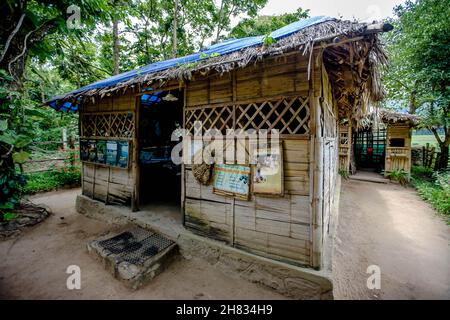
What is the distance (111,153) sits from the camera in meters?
5.54

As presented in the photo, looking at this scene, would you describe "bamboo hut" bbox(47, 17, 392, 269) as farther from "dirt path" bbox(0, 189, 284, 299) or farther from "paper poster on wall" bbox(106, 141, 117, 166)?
"dirt path" bbox(0, 189, 284, 299)

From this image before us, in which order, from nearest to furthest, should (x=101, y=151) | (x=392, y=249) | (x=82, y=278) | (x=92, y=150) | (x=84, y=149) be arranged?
(x=82, y=278) < (x=392, y=249) < (x=101, y=151) < (x=92, y=150) < (x=84, y=149)

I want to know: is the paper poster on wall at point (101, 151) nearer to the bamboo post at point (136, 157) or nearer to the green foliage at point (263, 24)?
the bamboo post at point (136, 157)

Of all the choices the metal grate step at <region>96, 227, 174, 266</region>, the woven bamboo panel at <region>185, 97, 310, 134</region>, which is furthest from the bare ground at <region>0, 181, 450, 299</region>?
the woven bamboo panel at <region>185, 97, 310, 134</region>

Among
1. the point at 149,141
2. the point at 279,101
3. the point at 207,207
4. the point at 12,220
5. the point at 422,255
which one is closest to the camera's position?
the point at 279,101

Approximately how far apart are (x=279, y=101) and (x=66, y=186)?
10.5 meters

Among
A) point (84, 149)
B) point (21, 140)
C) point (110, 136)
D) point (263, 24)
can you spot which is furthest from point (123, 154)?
point (263, 24)

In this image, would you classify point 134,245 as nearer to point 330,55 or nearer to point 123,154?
point 123,154

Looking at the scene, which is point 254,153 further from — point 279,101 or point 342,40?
point 342,40

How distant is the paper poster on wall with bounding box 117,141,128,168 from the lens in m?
5.22

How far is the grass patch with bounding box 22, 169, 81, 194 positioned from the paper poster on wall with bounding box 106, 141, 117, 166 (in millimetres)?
5145

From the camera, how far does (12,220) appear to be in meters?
5.28

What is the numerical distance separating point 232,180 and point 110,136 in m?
4.05
